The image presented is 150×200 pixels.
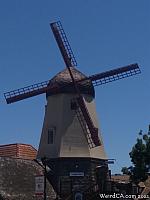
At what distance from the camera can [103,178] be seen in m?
47.3

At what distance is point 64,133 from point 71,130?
2.43 feet

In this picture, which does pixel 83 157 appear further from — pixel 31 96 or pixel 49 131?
pixel 31 96

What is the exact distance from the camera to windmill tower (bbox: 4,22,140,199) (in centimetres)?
4712

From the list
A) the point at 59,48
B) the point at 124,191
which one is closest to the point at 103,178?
the point at 124,191

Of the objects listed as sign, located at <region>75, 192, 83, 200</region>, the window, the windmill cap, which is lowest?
sign, located at <region>75, 192, 83, 200</region>

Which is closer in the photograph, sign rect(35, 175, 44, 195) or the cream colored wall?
sign rect(35, 175, 44, 195)

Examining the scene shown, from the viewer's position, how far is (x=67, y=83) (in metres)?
49.0

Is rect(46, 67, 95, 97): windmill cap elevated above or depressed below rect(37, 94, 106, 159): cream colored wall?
above

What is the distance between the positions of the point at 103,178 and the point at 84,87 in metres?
8.08

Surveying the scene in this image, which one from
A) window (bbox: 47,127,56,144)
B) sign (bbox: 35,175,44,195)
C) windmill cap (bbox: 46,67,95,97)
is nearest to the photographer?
sign (bbox: 35,175,44,195)

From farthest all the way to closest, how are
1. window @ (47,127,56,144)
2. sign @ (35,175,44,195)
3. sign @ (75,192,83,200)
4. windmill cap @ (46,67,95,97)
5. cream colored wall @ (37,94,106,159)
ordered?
windmill cap @ (46,67,95,97) → window @ (47,127,56,144) → cream colored wall @ (37,94,106,159) → sign @ (75,192,83,200) → sign @ (35,175,44,195)

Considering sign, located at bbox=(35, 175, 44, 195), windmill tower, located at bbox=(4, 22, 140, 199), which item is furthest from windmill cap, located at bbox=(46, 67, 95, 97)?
sign, located at bbox=(35, 175, 44, 195)

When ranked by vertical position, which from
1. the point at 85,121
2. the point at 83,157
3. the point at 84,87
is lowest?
the point at 83,157

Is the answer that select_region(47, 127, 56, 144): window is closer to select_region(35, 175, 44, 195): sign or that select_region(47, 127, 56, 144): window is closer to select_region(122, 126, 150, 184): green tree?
select_region(122, 126, 150, 184): green tree
